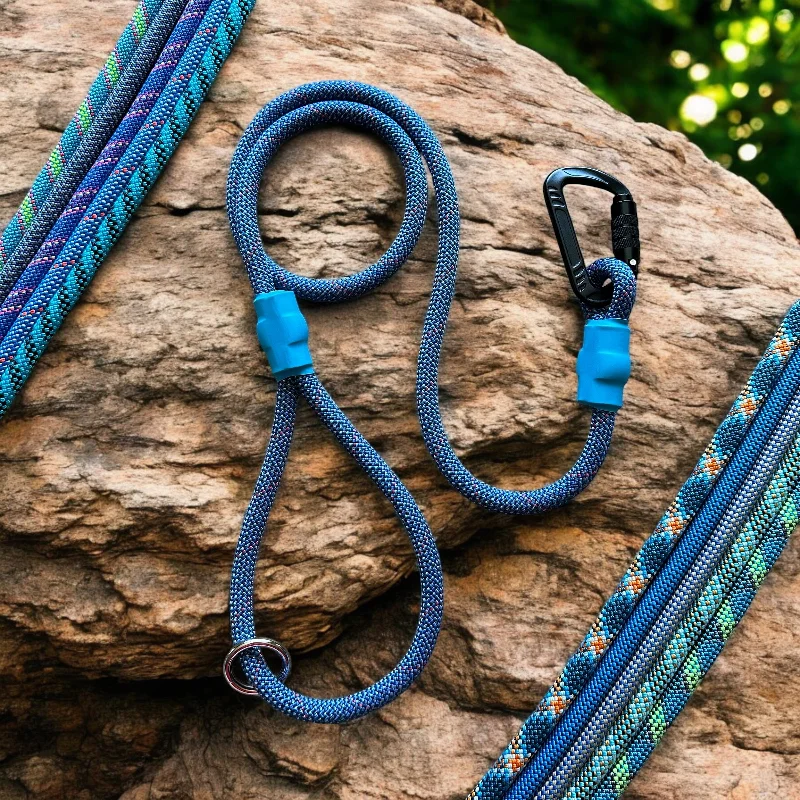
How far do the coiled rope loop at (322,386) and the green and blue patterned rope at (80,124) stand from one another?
247 mm

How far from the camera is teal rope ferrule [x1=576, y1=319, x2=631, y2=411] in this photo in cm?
122

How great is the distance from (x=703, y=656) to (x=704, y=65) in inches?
84.9

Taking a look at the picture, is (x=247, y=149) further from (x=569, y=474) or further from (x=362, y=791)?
(x=362, y=791)

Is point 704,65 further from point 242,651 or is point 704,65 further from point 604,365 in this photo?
point 242,651

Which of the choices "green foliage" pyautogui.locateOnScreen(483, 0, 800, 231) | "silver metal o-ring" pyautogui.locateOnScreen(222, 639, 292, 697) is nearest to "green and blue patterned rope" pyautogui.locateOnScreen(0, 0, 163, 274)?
"silver metal o-ring" pyautogui.locateOnScreen(222, 639, 292, 697)

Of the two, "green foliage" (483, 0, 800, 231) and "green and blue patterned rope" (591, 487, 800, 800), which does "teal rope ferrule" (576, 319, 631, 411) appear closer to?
"green and blue patterned rope" (591, 487, 800, 800)

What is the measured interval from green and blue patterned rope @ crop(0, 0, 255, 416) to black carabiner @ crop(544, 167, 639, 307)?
1.77 ft

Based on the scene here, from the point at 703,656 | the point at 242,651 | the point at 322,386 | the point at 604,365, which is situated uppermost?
the point at 604,365

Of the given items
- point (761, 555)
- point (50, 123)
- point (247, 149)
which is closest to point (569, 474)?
point (761, 555)

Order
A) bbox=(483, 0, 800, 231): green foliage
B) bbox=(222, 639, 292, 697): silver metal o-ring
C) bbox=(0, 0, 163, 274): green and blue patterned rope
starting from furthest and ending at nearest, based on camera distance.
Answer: bbox=(483, 0, 800, 231): green foliage → bbox=(0, 0, 163, 274): green and blue patterned rope → bbox=(222, 639, 292, 697): silver metal o-ring

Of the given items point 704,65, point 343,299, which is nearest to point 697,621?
point 343,299

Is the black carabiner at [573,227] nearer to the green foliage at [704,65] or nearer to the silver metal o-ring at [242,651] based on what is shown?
the silver metal o-ring at [242,651]

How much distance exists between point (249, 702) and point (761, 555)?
2.46 ft

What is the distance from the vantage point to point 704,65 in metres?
2.74
